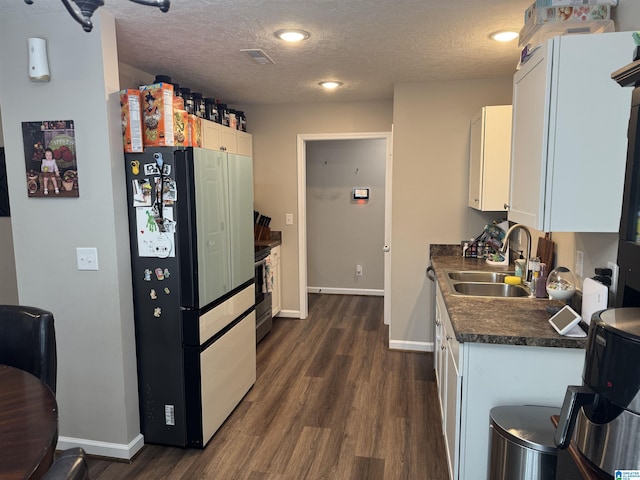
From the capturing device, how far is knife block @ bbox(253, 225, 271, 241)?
480cm

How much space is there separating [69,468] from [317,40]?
2505mm

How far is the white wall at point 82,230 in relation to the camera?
7.43 feet

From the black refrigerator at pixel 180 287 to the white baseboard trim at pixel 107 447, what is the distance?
96 millimetres

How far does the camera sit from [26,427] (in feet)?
4.05

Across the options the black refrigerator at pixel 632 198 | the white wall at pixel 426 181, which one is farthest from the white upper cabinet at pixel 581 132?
the white wall at pixel 426 181

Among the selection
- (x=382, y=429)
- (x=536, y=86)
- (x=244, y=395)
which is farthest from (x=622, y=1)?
(x=244, y=395)

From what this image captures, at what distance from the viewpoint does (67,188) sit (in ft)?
7.70

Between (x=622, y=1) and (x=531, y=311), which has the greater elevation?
(x=622, y=1)

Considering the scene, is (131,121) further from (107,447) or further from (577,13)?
(577,13)

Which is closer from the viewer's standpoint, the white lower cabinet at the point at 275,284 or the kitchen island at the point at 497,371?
the kitchen island at the point at 497,371

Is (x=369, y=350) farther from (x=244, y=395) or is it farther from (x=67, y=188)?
(x=67, y=188)

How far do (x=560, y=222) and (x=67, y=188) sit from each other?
242cm

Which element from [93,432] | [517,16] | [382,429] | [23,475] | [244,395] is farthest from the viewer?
[244,395]

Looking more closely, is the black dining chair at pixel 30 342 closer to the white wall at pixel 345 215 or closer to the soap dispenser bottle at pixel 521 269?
the soap dispenser bottle at pixel 521 269
